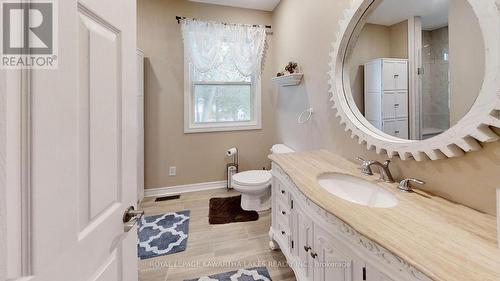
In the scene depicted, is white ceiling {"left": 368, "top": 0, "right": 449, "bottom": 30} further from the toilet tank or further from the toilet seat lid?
the toilet seat lid

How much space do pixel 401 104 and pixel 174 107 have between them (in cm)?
259

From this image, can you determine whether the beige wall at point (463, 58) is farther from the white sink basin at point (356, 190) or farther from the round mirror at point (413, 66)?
the white sink basin at point (356, 190)

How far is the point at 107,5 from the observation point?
70 centimetres

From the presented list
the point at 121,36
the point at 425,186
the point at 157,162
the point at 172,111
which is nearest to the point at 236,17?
the point at 172,111

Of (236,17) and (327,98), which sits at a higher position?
(236,17)

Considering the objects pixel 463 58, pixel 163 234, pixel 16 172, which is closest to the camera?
pixel 16 172

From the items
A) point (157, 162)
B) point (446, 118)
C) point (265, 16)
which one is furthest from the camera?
point (265, 16)

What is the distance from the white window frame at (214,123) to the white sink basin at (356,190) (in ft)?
6.72

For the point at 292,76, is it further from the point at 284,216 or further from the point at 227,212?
the point at 227,212

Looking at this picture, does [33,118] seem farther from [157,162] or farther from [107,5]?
[157,162]

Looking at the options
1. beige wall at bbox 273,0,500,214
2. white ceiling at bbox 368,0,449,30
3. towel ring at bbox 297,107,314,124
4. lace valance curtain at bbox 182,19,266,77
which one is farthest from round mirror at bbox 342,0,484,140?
lace valance curtain at bbox 182,19,266,77

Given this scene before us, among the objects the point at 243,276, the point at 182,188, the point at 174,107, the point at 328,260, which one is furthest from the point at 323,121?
the point at 182,188

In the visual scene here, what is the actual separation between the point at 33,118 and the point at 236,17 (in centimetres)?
320

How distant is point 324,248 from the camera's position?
3.55ft
